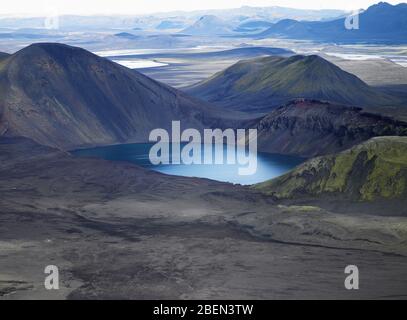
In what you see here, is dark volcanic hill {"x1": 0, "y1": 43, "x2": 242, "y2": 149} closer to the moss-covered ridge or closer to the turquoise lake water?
the turquoise lake water

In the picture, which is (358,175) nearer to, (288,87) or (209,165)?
(209,165)

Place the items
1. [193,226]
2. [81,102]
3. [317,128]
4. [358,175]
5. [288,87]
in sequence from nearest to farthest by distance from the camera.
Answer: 1. [193,226]
2. [358,175]
3. [317,128]
4. [81,102]
5. [288,87]

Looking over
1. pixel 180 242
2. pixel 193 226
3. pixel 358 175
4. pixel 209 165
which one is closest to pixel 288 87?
pixel 209 165

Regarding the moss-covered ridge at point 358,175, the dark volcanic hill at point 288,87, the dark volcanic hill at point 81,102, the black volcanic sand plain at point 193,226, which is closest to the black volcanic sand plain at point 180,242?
the black volcanic sand plain at point 193,226

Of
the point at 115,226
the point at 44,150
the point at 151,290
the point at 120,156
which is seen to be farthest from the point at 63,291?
the point at 120,156

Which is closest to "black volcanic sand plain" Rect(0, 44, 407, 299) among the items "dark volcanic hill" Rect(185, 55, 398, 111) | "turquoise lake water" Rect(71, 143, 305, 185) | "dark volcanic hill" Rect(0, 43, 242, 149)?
"dark volcanic hill" Rect(0, 43, 242, 149)

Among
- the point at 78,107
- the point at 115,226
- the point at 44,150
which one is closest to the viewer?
the point at 115,226
